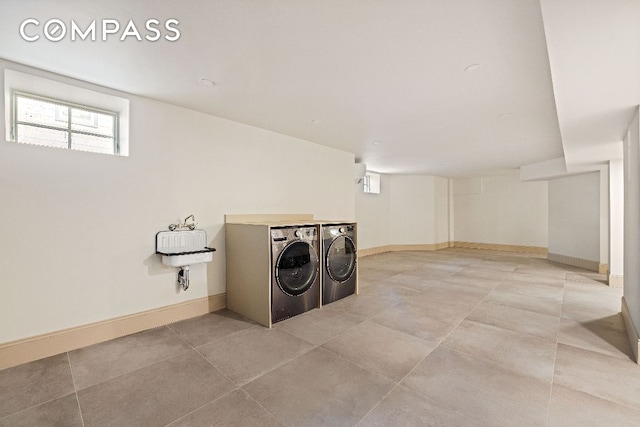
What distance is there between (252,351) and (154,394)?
77cm

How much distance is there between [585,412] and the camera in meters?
1.64

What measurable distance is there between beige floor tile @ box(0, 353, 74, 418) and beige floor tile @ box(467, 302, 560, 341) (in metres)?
3.78

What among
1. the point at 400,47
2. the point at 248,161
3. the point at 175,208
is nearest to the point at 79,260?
the point at 175,208

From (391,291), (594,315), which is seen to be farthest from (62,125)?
(594,315)

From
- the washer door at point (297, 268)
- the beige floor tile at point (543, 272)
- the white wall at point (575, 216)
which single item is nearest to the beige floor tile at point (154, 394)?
the washer door at point (297, 268)

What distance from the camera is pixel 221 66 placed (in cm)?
224

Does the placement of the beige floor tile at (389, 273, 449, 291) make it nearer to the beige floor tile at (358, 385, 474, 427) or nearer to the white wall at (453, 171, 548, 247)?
the beige floor tile at (358, 385, 474, 427)

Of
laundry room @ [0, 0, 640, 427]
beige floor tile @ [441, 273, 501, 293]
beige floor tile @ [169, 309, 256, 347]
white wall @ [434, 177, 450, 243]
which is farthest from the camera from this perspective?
white wall @ [434, 177, 450, 243]

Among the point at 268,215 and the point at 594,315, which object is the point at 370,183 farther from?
the point at 594,315

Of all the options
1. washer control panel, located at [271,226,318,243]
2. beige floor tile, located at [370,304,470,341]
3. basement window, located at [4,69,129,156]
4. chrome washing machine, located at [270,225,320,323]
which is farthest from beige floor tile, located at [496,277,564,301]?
basement window, located at [4,69,129,156]

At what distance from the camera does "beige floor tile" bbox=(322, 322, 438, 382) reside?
6.94 ft

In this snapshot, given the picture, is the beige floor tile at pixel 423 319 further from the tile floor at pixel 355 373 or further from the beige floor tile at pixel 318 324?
the beige floor tile at pixel 318 324

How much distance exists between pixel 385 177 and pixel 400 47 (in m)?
6.82

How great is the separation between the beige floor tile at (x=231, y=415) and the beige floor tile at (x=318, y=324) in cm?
92
